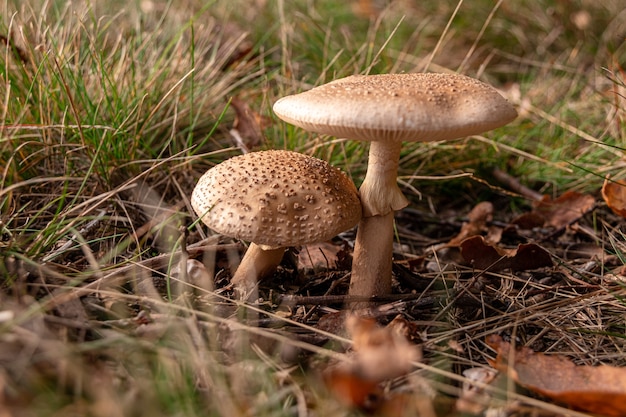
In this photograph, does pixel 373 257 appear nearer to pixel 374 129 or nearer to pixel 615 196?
pixel 374 129

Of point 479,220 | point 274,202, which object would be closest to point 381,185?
point 274,202

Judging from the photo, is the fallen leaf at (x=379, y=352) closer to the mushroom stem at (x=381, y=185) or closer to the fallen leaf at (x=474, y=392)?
the fallen leaf at (x=474, y=392)

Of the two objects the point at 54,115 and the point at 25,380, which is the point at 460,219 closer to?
the point at 54,115

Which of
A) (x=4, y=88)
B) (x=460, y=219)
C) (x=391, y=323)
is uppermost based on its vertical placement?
(x=4, y=88)

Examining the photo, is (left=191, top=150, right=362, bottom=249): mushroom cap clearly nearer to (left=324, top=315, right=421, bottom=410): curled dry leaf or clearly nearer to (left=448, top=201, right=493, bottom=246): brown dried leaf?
(left=324, top=315, right=421, bottom=410): curled dry leaf

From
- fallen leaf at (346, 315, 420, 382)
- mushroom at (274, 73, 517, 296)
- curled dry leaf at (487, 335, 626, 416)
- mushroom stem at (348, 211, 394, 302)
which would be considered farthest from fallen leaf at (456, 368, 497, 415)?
mushroom at (274, 73, 517, 296)

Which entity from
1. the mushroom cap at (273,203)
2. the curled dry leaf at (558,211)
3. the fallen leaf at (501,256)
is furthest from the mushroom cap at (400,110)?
the curled dry leaf at (558,211)

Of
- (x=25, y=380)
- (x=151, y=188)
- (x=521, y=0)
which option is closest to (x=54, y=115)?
(x=151, y=188)
